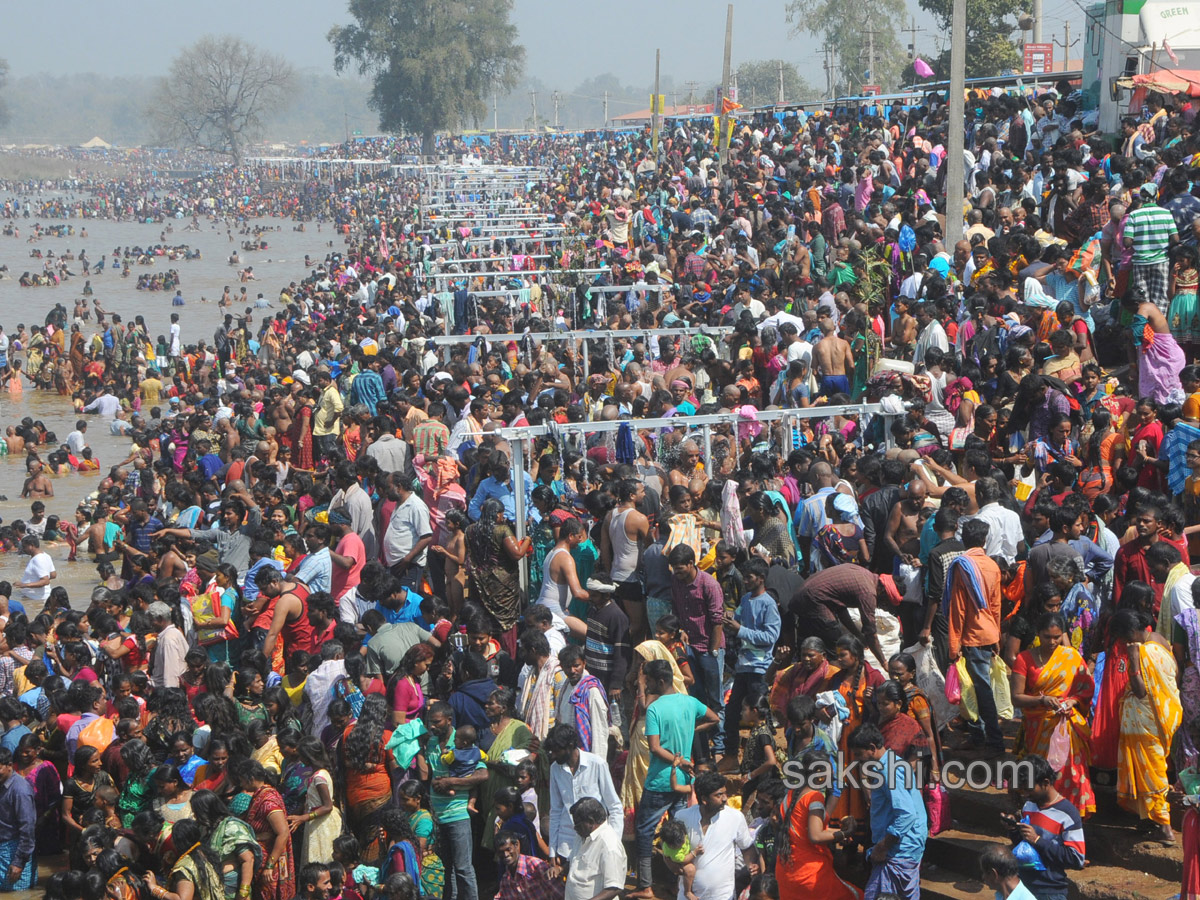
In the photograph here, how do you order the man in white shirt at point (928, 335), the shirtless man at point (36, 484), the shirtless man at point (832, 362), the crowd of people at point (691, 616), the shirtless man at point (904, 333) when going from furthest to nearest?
the shirtless man at point (36, 484)
the shirtless man at point (832, 362)
the shirtless man at point (904, 333)
the man in white shirt at point (928, 335)
the crowd of people at point (691, 616)

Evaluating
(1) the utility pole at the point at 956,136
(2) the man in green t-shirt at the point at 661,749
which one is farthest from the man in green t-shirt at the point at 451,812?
(1) the utility pole at the point at 956,136

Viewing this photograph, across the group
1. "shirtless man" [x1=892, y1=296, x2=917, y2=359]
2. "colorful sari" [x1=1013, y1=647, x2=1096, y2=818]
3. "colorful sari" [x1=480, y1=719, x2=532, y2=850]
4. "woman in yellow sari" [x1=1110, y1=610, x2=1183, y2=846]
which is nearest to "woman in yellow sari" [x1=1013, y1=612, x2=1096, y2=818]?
"colorful sari" [x1=1013, y1=647, x2=1096, y2=818]

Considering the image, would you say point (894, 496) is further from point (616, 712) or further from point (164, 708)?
point (164, 708)

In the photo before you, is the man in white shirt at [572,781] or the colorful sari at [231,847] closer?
the man in white shirt at [572,781]

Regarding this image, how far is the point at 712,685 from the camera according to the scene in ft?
24.5

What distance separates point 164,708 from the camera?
773cm

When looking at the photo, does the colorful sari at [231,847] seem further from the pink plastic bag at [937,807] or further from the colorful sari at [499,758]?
the pink plastic bag at [937,807]

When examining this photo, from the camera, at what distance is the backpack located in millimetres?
8195

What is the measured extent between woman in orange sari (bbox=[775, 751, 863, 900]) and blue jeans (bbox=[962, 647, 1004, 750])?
1.25m

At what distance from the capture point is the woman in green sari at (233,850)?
670 centimetres

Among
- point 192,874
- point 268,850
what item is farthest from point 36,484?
point 268,850

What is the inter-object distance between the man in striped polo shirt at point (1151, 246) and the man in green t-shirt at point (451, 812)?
6.12 meters

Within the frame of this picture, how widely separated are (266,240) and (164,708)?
54240mm

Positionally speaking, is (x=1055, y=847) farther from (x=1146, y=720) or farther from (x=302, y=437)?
(x=302, y=437)
